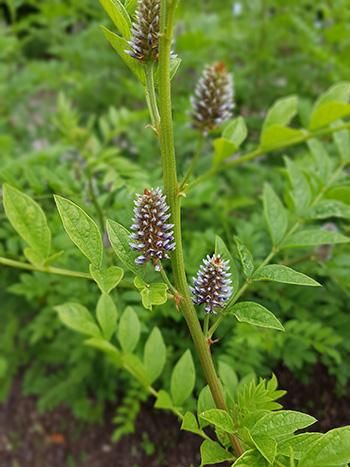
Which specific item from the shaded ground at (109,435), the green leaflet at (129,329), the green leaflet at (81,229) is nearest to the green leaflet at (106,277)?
the green leaflet at (81,229)

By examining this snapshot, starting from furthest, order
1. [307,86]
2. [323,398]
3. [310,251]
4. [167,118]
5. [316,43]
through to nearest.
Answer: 1. [307,86]
2. [316,43]
3. [310,251]
4. [323,398]
5. [167,118]

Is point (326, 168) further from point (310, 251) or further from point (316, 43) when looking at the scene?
point (316, 43)

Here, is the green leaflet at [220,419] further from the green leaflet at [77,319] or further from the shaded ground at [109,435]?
the shaded ground at [109,435]

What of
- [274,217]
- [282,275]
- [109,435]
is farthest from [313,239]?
[109,435]

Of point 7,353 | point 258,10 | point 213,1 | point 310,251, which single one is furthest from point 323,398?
point 213,1

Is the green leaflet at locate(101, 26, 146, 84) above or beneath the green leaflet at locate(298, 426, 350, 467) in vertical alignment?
above

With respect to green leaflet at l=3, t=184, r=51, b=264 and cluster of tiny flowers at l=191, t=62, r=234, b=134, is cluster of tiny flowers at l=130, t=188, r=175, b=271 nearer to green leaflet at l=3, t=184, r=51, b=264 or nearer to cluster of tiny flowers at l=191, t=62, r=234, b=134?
green leaflet at l=3, t=184, r=51, b=264

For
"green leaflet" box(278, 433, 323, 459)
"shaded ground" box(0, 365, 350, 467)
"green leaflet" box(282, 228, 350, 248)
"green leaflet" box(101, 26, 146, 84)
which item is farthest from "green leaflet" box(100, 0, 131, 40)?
"shaded ground" box(0, 365, 350, 467)
